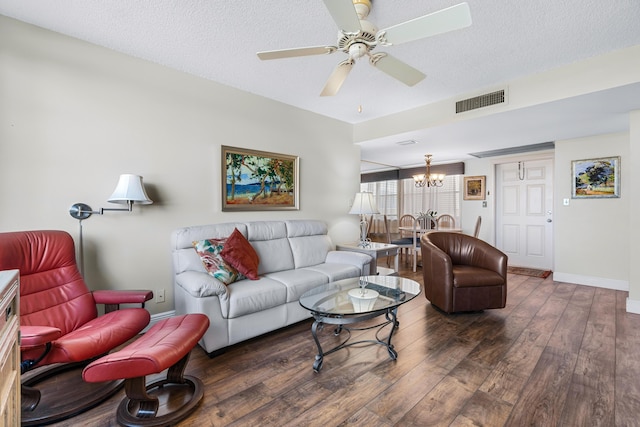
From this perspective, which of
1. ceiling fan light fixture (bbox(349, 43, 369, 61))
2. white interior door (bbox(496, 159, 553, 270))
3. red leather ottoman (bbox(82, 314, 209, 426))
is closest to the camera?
red leather ottoman (bbox(82, 314, 209, 426))

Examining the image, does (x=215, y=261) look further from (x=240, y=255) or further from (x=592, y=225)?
(x=592, y=225)

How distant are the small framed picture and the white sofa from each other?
3.70 metres

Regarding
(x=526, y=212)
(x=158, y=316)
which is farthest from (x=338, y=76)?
(x=526, y=212)

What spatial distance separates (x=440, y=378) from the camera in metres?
1.91

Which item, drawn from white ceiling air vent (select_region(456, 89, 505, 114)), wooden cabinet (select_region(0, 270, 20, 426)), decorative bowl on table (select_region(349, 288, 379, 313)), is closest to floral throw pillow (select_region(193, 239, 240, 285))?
decorative bowl on table (select_region(349, 288, 379, 313))

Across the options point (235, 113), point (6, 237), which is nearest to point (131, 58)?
point (235, 113)

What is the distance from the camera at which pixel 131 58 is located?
258 centimetres

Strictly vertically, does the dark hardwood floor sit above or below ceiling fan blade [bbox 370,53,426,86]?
below

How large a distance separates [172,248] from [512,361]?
A: 117 inches

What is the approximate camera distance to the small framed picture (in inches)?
226

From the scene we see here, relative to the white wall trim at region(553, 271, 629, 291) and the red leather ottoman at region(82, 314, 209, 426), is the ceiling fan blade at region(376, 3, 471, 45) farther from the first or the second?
the white wall trim at region(553, 271, 629, 291)

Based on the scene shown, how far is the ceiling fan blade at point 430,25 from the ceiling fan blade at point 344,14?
18 centimetres

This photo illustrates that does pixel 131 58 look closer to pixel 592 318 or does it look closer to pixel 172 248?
pixel 172 248

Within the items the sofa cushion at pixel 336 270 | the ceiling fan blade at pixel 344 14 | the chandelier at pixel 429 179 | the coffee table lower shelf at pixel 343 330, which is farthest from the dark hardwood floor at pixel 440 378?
the chandelier at pixel 429 179
